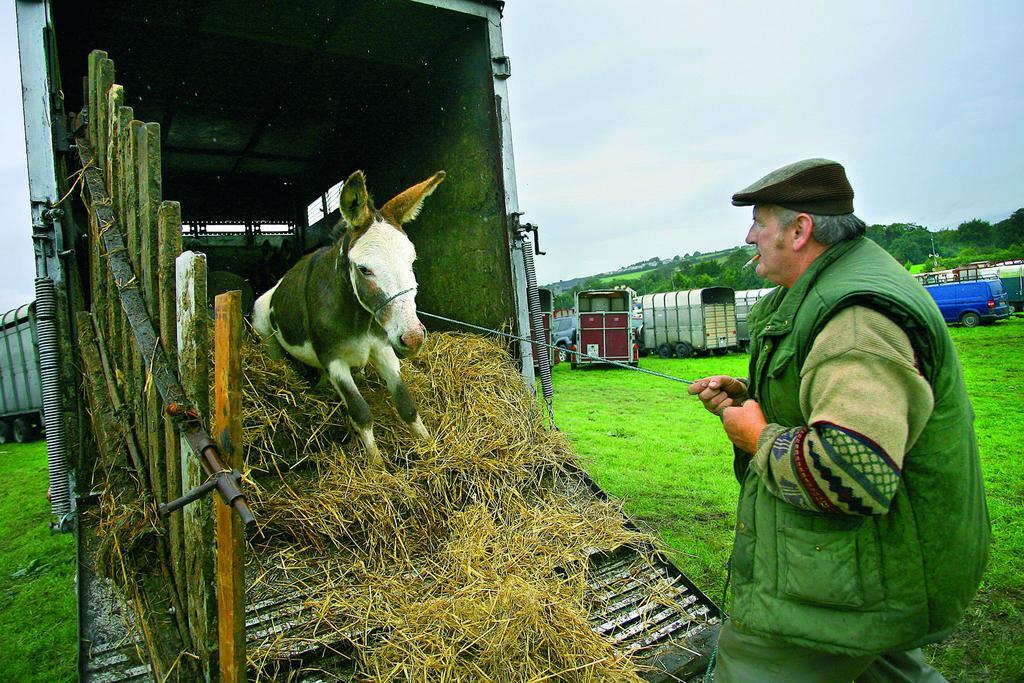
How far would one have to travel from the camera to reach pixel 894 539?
155 centimetres

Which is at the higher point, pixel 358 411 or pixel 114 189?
pixel 114 189

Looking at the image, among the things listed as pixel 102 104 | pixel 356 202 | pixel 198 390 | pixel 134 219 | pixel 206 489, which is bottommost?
pixel 206 489

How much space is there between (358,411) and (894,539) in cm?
254

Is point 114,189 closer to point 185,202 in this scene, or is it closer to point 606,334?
point 185,202

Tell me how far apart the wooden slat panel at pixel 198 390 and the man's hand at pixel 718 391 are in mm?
1569

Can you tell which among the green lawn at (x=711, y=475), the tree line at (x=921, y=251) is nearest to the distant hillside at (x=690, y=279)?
the tree line at (x=921, y=251)

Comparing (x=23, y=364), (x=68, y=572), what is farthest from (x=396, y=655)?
(x=23, y=364)

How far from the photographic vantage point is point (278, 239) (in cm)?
821

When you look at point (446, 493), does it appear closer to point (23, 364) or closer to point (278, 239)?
point (278, 239)

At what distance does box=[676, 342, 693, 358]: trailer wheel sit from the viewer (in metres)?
21.0

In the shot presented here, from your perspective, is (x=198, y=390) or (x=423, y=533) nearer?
(x=198, y=390)

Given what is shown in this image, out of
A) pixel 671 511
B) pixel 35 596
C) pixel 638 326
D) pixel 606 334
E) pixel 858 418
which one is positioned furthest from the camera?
pixel 638 326

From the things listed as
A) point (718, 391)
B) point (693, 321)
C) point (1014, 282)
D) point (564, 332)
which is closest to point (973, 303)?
point (1014, 282)

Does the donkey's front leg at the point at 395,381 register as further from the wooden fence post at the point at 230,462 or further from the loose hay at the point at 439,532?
the wooden fence post at the point at 230,462
